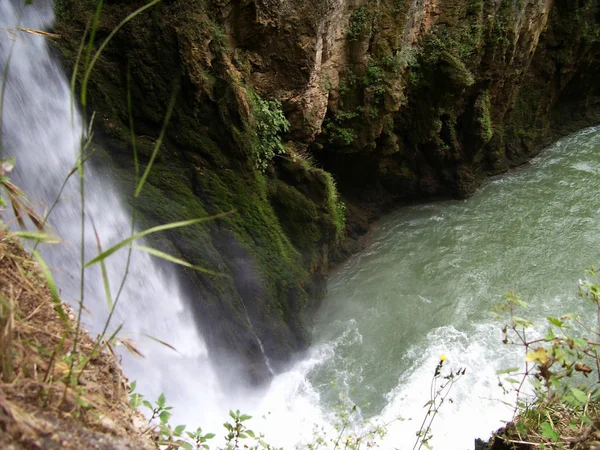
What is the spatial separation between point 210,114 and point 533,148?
8765 millimetres

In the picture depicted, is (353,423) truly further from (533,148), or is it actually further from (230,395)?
(533,148)

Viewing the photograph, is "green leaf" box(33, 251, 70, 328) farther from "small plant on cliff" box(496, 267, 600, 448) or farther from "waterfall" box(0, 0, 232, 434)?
"waterfall" box(0, 0, 232, 434)

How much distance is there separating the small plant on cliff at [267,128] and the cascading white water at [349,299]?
2.18 metres

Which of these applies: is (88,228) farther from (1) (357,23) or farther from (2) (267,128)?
(1) (357,23)

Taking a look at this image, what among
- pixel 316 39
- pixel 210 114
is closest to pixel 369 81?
pixel 316 39

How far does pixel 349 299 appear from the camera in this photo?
289 inches

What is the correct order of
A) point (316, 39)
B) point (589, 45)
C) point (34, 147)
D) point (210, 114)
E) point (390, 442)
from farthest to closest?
point (589, 45) → point (316, 39) → point (210, 114) → point (390, 442) → point (34, 147)

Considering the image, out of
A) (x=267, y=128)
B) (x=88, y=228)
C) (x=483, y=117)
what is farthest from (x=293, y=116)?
(x=483, y=117)

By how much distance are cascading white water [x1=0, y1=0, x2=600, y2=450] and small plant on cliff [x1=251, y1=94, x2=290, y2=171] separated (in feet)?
7.14

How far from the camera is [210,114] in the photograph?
5.68 meters

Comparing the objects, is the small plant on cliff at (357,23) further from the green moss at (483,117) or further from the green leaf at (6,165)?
the green leaf at (6,165)

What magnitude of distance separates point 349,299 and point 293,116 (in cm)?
291

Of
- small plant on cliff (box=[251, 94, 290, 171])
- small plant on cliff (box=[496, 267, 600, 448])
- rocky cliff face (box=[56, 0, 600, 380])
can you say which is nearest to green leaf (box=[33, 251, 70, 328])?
small plant on cliff (box=[496, 267, 600, 448])

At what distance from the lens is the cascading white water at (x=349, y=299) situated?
430 centimetres
